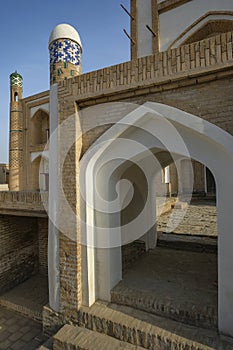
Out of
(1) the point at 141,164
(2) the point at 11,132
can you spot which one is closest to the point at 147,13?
(1) the point at 141,164

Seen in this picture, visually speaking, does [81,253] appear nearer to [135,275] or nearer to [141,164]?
[135,275]

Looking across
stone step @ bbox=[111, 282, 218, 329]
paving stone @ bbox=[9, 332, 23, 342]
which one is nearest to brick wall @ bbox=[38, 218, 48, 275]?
paving stone @ bbox=[9, 332, 23, 342]

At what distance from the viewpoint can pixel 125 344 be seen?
2822mm

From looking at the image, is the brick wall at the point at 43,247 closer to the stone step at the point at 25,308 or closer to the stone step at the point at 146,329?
the stone step at the point at 25,308

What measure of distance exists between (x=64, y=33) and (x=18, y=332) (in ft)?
17.5

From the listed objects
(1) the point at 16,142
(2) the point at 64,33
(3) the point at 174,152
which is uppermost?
(2) the point at 64,33

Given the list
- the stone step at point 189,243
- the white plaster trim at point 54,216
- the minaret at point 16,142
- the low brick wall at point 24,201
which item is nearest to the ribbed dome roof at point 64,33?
the white plaster trim at point 54,216

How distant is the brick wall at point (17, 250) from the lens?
5.15 meters

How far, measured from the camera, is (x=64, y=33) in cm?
387

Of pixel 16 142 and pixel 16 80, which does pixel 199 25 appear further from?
pixel 16 80

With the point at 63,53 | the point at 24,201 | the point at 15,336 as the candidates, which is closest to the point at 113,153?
the point at 63,53

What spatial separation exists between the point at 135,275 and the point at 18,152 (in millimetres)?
10852

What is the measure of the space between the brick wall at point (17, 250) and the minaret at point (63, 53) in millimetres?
3435

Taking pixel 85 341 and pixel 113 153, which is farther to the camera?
pixel 113 153
